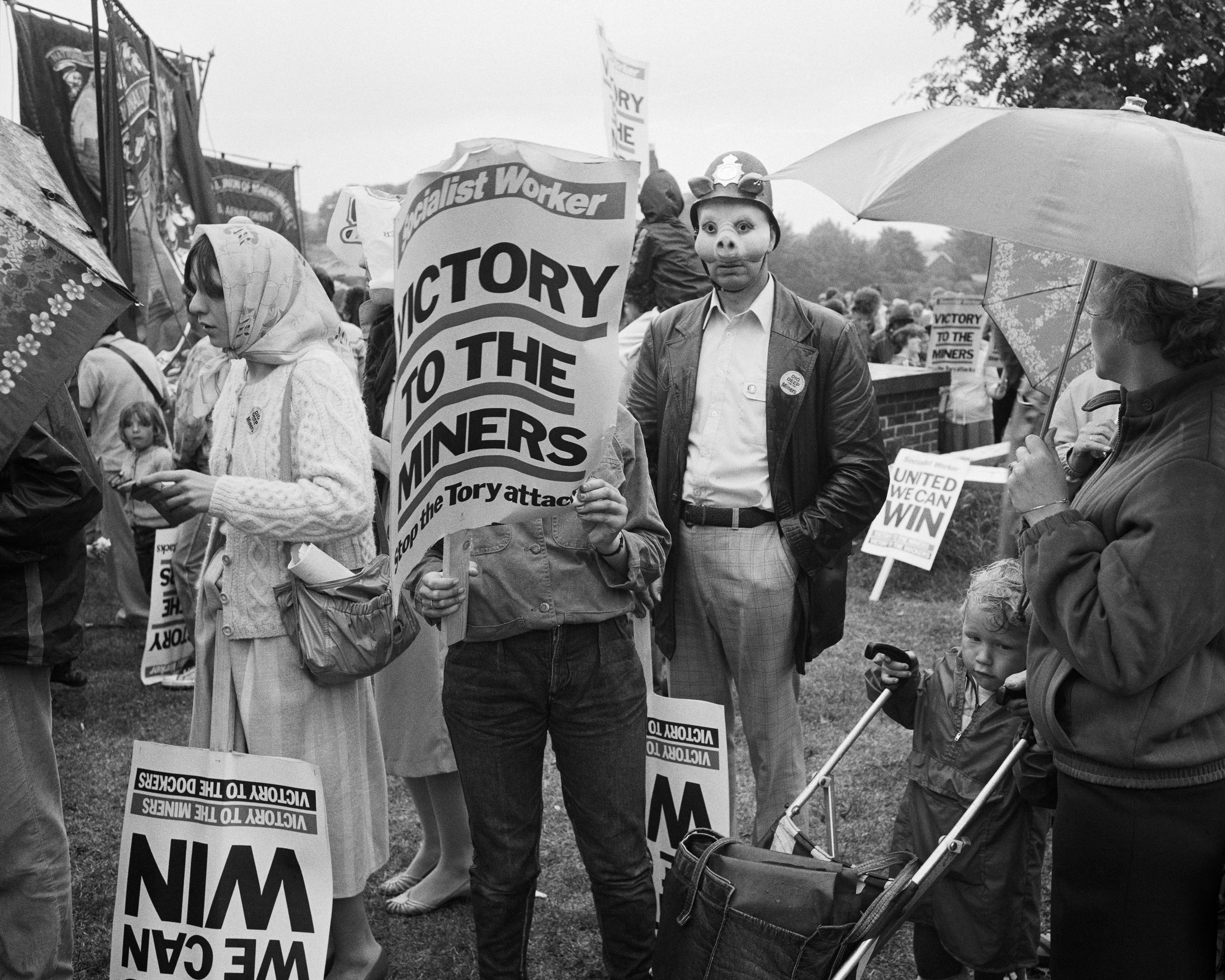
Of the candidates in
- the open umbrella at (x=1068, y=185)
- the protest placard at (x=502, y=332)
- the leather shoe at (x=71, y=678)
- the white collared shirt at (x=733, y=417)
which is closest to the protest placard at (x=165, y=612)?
the leather shoe at (x=71, y=678)

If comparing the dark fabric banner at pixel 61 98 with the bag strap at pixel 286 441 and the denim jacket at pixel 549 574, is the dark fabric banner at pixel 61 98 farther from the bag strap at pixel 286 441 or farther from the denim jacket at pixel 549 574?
the denim jacket at pixel 549 574

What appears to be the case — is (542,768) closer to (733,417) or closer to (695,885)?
(695,885)

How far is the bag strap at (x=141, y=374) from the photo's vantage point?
23.0ft

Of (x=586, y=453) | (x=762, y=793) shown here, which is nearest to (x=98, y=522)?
(x=762, y=793)

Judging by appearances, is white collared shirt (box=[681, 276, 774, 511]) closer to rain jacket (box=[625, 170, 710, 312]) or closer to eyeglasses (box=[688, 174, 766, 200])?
eyeglasses (box=[688, 174, 766, 200])

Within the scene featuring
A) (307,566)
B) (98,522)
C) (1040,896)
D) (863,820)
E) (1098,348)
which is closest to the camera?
(1098,348)

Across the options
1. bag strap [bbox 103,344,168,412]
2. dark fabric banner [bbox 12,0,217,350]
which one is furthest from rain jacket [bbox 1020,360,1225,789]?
dark fabric banner [bbox 12,0,217,350]

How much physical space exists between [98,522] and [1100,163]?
27.0 ft

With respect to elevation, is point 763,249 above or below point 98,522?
above

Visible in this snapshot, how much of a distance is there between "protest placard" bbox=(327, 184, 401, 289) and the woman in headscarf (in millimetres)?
714

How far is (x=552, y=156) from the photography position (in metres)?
2.39

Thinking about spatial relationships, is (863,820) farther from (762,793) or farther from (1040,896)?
(1040,896)

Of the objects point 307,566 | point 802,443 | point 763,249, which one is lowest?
point 307,566

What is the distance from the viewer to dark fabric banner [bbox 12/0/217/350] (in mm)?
8227
